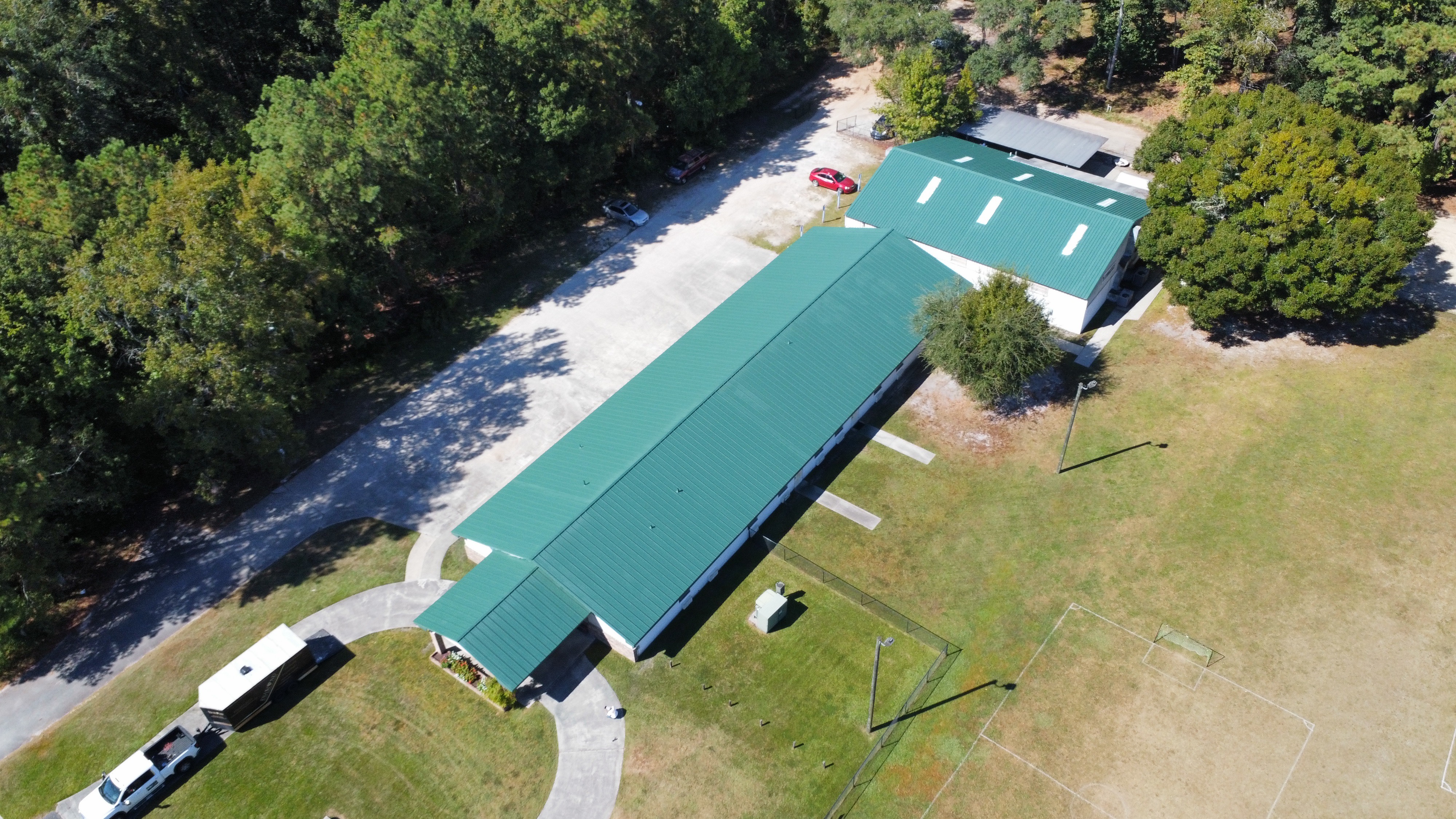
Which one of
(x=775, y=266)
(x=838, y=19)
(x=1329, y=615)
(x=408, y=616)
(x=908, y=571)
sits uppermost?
(x=838, y=19)

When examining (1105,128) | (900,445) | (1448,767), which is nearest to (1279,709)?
(1448,767)

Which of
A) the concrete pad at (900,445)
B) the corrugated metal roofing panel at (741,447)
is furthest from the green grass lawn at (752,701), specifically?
the concrete pad at (900,445)

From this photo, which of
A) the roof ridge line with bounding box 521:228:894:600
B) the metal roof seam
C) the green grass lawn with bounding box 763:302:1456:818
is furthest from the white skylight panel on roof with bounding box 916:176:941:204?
the green grass lawn with bounding box 763:302:1456:818

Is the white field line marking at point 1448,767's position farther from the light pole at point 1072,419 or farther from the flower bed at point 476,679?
the flower bed at point 476,679

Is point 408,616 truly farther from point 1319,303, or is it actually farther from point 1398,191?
point 1398,191

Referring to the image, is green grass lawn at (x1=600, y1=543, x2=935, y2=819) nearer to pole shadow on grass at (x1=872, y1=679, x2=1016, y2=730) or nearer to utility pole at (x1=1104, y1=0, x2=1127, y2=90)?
pole shadow on grass at (x1=872, y1=679, x2=1016, y2=730)

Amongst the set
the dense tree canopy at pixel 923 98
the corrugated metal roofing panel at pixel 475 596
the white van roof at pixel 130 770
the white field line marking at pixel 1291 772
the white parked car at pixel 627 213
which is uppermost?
the dense tree canopy at pixel 923 98

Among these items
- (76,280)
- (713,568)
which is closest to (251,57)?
(76,280)

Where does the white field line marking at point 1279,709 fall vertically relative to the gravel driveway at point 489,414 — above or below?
below
